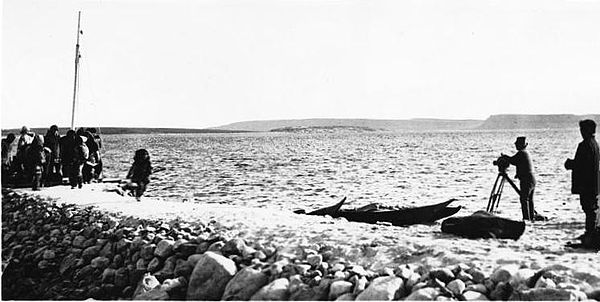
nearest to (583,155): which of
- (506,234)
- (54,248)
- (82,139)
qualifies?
(506,234)

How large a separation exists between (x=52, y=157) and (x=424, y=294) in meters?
14.7

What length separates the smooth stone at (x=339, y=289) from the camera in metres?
7.00

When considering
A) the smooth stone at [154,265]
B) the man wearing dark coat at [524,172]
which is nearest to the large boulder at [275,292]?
the smooth stone at [154,265]

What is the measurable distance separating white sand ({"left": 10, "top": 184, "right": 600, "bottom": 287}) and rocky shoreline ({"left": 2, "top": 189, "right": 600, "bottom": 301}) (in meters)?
0.28

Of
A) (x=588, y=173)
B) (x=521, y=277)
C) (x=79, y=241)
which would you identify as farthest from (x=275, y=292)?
(x=79, y=241)

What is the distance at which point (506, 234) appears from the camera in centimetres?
913

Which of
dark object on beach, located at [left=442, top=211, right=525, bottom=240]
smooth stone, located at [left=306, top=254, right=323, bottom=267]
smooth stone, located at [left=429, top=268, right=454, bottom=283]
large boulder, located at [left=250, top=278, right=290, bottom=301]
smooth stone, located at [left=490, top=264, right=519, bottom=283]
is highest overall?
dark object on beach, located at [left=442, top=211, right=525, bottom=240]

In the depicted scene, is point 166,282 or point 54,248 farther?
point 54,248

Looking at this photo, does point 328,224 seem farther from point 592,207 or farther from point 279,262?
point 592,207

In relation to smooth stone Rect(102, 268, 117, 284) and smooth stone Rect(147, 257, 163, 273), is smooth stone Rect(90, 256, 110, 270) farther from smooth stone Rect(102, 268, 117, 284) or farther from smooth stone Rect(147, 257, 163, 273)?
smooth stone Rect(147, 257, 163, 273)

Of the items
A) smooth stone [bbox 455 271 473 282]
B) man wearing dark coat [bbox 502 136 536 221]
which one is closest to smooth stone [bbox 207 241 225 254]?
smooth stone [bbox 455 271 473 282]

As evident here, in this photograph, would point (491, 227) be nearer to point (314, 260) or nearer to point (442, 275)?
point (442, 275)

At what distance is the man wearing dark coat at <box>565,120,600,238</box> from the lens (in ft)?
28.7

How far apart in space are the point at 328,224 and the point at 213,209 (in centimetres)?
329
